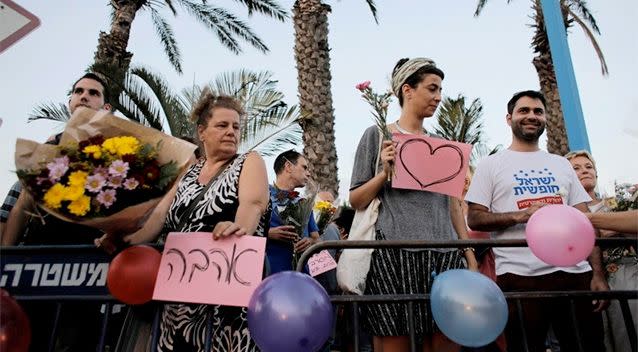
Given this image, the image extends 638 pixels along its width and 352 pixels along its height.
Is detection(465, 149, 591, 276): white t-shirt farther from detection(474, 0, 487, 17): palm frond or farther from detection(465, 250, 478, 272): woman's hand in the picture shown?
detection(474, 0, 487, 17): palm frond

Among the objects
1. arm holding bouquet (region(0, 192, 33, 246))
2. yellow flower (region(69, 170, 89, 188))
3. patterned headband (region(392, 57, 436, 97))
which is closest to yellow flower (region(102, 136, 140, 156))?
yellow flower (region(69, 170, 89, 188))

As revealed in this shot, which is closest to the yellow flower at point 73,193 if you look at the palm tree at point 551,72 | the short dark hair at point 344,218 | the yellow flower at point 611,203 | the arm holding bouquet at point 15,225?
the arm holding bouquet at point 15,225

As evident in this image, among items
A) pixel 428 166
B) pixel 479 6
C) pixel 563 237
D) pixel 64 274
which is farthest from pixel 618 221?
pixel 479 6

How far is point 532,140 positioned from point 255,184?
1.94 metres

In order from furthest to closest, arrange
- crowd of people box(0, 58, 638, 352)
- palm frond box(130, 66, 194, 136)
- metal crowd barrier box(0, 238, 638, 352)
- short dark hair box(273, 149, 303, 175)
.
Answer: palm frond box(130, 66, 194, 136)
short dark hair box(273, 149, 303, 175)
metal crowd barrier box(0, 238, 638, 352)
crowd of people box(0, 58, 638, 352)

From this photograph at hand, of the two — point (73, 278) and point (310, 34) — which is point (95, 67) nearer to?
point (310, 34)

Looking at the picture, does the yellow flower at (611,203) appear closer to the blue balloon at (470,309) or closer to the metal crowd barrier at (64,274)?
the metal crowd barrier at (64,274)

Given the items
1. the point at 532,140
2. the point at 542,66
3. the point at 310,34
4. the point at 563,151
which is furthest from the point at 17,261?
the point at 542,66

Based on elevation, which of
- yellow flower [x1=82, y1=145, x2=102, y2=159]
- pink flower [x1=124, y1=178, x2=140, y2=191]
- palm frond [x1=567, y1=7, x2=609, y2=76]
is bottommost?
pink flower [x1=124, y1=178, x2=140, y2=191]

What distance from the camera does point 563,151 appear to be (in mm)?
12047

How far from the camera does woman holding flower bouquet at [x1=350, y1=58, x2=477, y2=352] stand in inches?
104

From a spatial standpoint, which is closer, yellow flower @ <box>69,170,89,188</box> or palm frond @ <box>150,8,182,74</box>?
yellow flower @ <box>69,170,89,188</box>

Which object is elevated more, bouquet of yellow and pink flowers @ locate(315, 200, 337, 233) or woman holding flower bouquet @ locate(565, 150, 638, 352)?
bouquet of yellow and pink flowers @ locate(315, 200, 337, 233)

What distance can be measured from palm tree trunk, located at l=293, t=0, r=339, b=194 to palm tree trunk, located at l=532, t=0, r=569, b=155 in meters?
5.57
